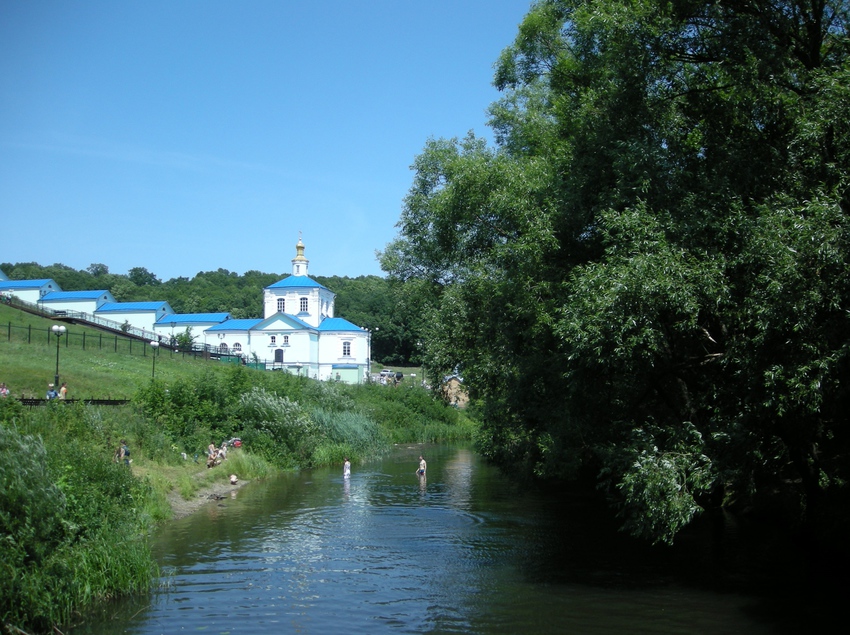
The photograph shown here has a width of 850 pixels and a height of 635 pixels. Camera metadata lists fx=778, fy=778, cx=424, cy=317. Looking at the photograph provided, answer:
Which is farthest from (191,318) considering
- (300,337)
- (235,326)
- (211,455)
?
(211,455)

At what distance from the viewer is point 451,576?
1805 cm

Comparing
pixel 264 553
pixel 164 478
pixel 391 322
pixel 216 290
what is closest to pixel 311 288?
pixel 391 322

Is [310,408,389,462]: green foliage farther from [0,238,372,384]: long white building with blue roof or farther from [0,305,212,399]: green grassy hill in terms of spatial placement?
[0,238,372,384]: long white building with blue roof

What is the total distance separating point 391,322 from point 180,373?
72.9 m

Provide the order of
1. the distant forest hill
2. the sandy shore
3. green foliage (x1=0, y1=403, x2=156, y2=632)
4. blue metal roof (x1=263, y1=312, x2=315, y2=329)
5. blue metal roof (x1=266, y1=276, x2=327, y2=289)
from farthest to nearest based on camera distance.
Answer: the distant forest hill → blue metal roof (x1=266, y1=276, x2=327, y2=289) → blue metal roof (x1=263, y1=312, x2=315, y2=329) → the sandy shore → green foliage (x1=0, y1=403, x2=156, y2=632)

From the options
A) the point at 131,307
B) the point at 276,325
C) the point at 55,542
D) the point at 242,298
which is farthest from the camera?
the point at 242,298

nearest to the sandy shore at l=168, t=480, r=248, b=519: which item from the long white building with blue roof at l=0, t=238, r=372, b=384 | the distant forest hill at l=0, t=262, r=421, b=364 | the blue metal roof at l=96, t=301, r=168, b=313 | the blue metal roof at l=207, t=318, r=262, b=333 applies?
the long white building with blue roof at l=0, t=238, r=372, b=384

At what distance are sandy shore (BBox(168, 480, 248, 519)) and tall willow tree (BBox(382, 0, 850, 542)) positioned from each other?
12655 mm

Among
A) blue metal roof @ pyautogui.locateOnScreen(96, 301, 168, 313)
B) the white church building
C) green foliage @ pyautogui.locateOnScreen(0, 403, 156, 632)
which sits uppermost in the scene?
blue metal roof @ pyautogui.locateOnScreen(96, 301, 168, 313)

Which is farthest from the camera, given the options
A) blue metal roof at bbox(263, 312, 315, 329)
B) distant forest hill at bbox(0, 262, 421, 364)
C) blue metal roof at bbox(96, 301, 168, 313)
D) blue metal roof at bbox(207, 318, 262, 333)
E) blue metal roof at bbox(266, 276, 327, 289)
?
distant forest hill at bbox(0, 262, 421, 364)

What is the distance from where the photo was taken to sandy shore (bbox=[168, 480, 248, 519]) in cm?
2636

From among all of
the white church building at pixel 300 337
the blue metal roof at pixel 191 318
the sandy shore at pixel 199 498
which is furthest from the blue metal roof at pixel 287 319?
the sandy shore at pixel 199 498

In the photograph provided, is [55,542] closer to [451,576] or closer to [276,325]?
[451,576]

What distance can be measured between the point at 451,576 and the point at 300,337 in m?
75.0
